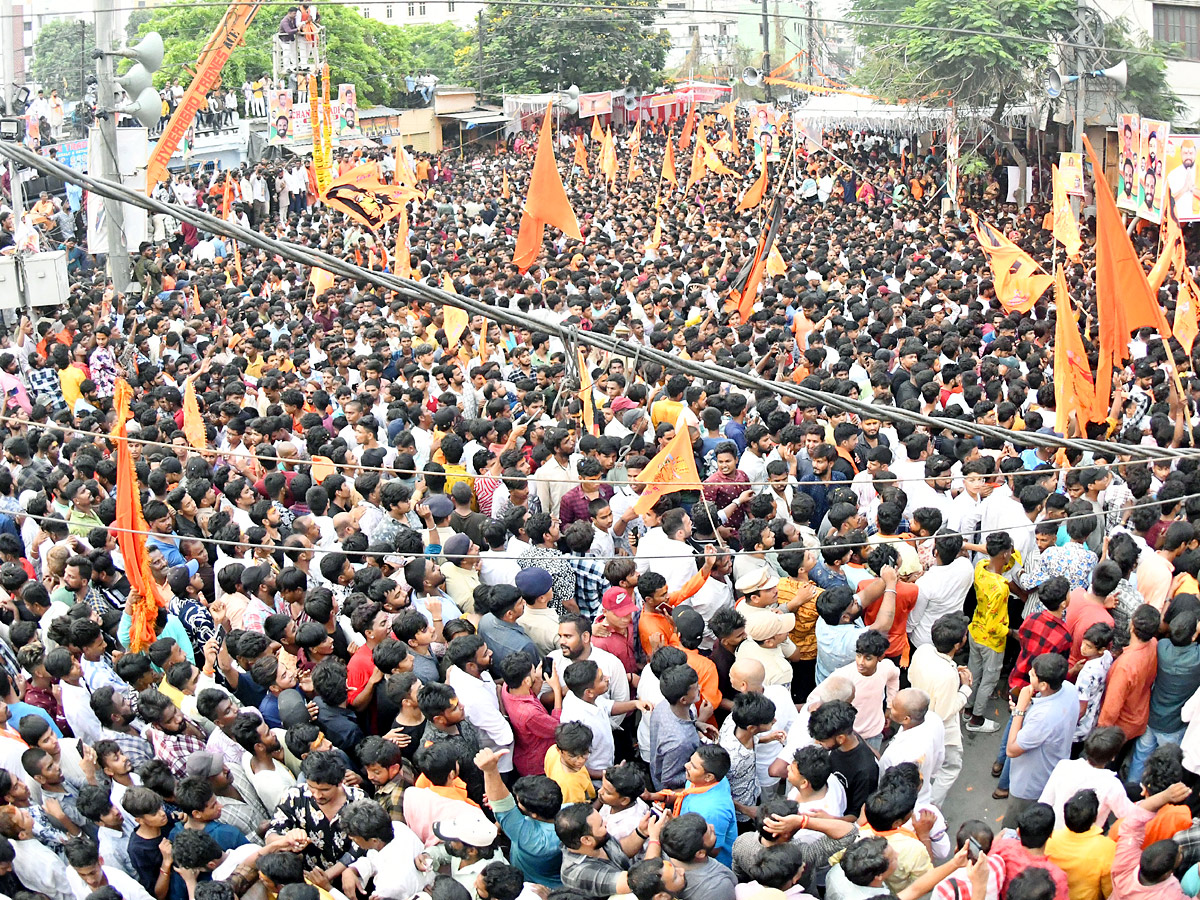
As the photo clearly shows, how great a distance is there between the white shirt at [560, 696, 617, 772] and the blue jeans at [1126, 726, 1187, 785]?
2.28 m

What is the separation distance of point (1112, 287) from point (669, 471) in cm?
286

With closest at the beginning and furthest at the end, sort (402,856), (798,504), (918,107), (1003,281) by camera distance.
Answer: (402,856)
(798,504)
(1003,281)
(918,107)

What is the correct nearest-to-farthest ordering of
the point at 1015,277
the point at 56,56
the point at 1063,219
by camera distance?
the point at 1015,277 < the point at 1063,219 < the point at 56,56

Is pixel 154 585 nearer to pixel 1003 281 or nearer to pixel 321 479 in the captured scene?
pixel 321 479

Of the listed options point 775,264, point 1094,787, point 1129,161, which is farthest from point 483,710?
point 1129,161

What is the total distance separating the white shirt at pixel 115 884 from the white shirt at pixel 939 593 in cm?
359

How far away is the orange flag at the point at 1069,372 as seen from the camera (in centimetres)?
730

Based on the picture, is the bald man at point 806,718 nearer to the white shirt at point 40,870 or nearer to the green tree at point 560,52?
the white shirt at point 40,870

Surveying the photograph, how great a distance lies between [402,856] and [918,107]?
66.5 ft

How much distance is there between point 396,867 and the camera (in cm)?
416

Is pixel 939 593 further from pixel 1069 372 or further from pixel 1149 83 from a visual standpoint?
pixel 1149 83

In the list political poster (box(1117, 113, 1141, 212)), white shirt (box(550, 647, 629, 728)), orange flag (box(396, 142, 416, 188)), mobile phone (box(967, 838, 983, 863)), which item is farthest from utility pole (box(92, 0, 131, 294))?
political poster (box(1117, 113, 1141, 212))

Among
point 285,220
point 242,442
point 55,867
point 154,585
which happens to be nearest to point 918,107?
point 285,220

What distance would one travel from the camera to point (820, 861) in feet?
14.0
